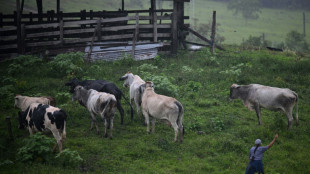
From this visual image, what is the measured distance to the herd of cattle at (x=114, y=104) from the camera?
10.3 meters

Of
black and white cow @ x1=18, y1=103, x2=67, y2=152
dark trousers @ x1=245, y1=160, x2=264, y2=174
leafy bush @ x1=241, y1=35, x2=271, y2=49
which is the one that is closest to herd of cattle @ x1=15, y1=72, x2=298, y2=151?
black and white cow @ x1=18, y1=103, x2=67, y2=152

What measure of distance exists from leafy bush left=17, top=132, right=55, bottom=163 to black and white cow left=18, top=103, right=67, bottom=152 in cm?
62

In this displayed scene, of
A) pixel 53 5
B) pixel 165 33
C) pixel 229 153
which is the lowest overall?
pixel 229 153

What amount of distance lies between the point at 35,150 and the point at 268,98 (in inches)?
339

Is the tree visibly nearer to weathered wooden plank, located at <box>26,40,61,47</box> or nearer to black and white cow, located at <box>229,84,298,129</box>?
weathered wooden plank, located at <box>26,40,61,47</box>

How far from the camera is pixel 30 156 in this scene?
905 cm

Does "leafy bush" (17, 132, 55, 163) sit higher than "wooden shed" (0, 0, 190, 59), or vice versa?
"wooden shed" (0, 0, 190, 59)

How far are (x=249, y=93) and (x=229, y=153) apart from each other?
12.5 ft

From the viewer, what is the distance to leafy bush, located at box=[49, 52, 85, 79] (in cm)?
1734

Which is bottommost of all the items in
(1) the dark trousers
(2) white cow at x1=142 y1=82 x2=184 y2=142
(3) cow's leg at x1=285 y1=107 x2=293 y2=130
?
(1) the dark trousers

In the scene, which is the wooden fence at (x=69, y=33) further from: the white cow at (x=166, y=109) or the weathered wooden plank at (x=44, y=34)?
the white cow at (x=166, y=109)

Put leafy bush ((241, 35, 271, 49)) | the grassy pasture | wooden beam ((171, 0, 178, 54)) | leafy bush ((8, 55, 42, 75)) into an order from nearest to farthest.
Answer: the grassy pasture < leafy bush ((8, 55, 42, 75)) < wooden beam ((171, 0, 178, 54)) < leafy bush ((241, 35, 271, 49))

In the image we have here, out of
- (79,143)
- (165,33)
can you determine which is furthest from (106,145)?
(165,33)

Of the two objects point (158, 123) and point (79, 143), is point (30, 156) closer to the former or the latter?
point (79, 143)
